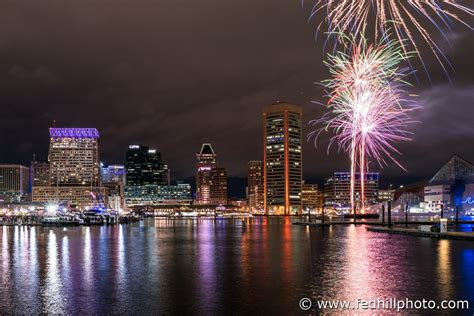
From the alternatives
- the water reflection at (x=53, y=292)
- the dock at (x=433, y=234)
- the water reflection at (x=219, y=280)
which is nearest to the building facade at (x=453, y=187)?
the dock at (x=433, y=234)

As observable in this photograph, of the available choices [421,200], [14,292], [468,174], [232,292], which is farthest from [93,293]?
[421,200]

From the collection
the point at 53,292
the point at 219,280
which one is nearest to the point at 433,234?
the point at 219,280

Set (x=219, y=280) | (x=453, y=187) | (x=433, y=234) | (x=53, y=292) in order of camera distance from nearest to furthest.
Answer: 1. (x=53, y=292)
2. (x=219, y=280)
3. (x=433, y=234)
4. (x=453, y=187)

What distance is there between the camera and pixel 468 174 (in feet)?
570

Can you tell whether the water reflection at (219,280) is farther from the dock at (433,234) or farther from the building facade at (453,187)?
the building facade at (453,187)

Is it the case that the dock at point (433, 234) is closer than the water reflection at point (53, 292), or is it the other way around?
the water reflection at point (53, 292)

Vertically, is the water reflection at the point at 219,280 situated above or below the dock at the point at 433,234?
above

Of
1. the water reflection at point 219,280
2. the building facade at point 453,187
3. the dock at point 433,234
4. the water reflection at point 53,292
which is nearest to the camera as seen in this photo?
the water reflection at point 53,292

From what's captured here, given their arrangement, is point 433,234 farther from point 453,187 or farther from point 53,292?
point 453,187

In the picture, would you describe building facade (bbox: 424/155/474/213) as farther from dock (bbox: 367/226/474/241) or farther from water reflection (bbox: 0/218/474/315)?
water reflection (bbox: 0/218/474/315)

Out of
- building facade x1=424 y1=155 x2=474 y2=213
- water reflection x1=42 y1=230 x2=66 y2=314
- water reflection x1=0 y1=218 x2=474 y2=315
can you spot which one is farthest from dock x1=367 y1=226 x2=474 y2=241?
building facade x1=424 y1=155 x2=474 y2=213

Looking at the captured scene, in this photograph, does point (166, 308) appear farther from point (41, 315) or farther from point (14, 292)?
point (14, 292)

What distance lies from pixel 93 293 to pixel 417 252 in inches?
1292

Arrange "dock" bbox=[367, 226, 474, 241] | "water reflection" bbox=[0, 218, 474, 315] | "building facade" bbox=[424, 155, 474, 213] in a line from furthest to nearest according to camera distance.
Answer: "building facade" bbox=[424, 155, 474, 213]
"dock" bbox=[367, 226, 474, 241]
"water reflection" bbox=[0, 218, 474, 315]
